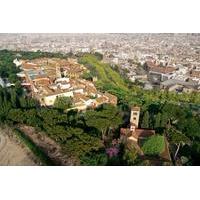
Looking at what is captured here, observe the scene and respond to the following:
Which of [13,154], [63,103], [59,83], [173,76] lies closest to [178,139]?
[63,103]

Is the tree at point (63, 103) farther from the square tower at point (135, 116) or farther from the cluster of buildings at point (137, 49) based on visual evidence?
the cluster of buildings at point (137, 49)

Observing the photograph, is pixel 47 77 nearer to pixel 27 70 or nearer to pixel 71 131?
pixel 27 70

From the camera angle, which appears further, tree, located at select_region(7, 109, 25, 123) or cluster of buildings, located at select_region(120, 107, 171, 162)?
tree, located at select_region(7, 109, 25, 123)

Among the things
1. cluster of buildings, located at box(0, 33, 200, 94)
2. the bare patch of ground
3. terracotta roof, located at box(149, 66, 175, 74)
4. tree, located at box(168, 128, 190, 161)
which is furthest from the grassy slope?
tree, located at box(168, 128, 190, 161)

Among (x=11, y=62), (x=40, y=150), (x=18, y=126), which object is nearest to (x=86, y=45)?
(x=11, y=62)

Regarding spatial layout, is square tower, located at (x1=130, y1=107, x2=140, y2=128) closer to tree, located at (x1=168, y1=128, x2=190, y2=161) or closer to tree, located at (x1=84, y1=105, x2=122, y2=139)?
tree, located at (x1=84, y1=105, x2=122, y2=139)

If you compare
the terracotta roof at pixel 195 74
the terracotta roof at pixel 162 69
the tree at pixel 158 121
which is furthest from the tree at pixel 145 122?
the terracotta roof at pixel 162 69

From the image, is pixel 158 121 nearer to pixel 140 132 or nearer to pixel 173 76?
pixel 140 132
